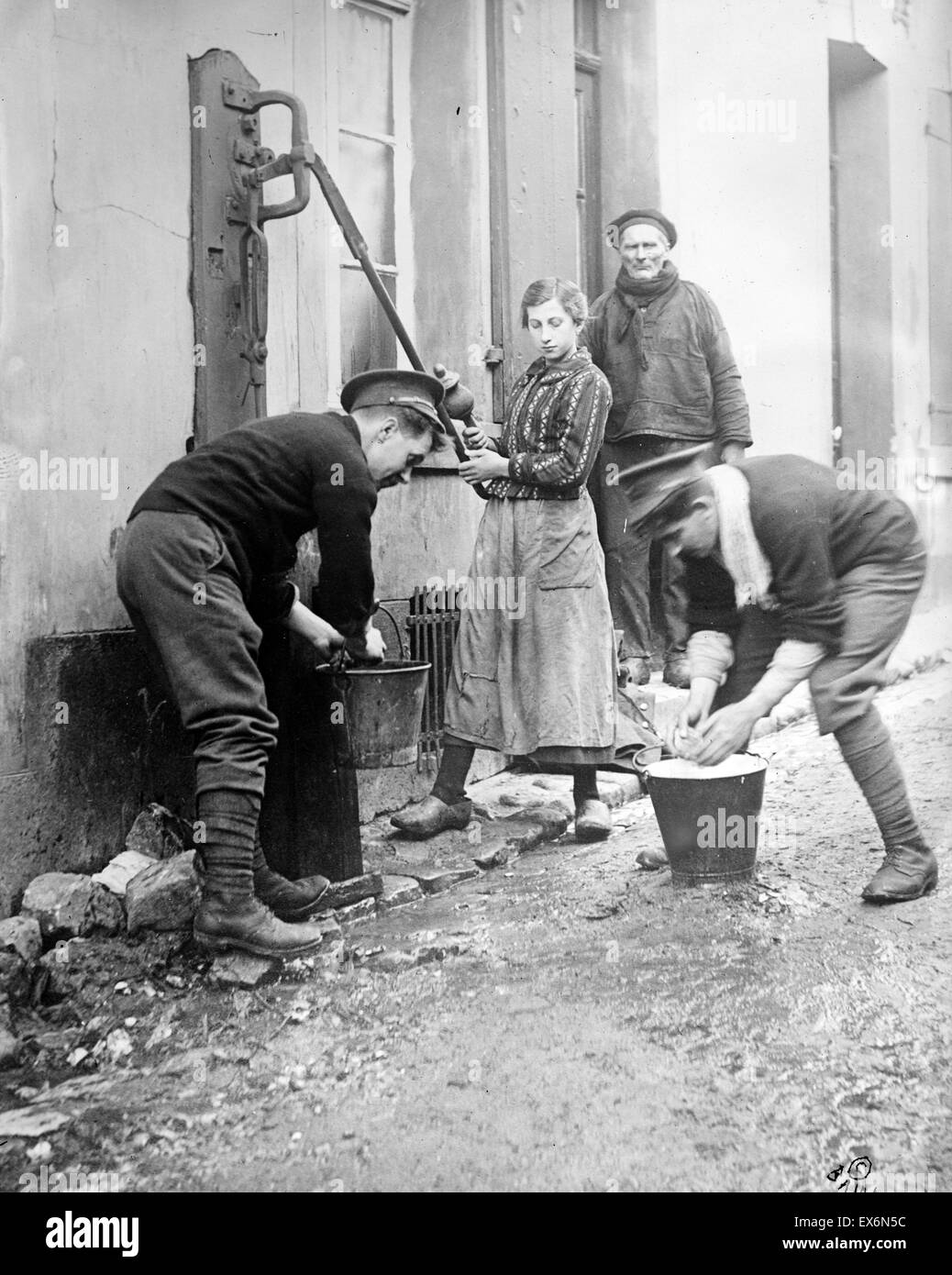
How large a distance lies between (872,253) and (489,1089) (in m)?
2.42

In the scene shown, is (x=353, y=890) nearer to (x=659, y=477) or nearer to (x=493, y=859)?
(x=493, y=859)

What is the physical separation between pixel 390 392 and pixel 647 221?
114 cm

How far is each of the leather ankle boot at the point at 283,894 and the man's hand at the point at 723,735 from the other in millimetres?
1192

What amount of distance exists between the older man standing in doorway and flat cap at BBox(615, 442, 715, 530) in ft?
0.08

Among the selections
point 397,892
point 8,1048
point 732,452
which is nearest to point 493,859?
point 397,892

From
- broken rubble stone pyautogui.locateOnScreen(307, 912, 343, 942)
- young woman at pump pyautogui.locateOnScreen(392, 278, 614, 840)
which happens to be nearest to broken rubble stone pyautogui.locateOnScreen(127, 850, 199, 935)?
broken rubble stone pyautogui.locateOnScreen(307, 912, 343, 942)

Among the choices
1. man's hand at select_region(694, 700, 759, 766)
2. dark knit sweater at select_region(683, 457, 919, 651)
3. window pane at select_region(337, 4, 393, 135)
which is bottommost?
man's hand at select_region(694, 700, 759, 766)

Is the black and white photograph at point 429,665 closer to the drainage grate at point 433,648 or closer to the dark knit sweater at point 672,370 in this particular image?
the dark knit sweater at point 672,370

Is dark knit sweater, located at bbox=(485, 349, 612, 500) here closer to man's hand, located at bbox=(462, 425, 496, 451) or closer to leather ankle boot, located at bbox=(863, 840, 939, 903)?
man's hand, located at bbox=(462, 425, 496, 451)

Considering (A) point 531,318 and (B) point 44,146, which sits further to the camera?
(A) point 531,318

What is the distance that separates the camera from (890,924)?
11.0ft

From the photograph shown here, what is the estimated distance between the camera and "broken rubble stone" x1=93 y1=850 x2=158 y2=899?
3645mm
